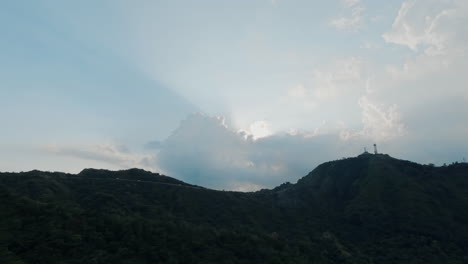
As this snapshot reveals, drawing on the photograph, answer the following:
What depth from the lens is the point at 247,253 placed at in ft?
150

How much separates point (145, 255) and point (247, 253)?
12.7 m

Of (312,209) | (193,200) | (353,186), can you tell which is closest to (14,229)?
(193,200)

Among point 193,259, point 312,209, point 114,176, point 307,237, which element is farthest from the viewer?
point 312,209

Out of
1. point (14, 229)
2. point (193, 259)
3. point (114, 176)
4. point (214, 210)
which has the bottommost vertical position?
point (193, 259)

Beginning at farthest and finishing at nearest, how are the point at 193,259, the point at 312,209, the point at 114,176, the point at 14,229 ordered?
the point at 312,209 < the point at 114,176 < the point at 193,259 < the point at 14,229

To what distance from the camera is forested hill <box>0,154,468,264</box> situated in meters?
39.6

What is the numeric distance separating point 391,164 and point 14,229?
90617 mm

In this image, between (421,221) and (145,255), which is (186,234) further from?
(421,221)

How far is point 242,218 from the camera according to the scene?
72562 mm

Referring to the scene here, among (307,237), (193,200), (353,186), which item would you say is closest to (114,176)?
(193,200)

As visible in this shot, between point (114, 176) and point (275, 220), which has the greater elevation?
point (114, 176)

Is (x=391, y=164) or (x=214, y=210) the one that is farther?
(x=391, y=164)

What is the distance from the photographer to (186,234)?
46969 mm

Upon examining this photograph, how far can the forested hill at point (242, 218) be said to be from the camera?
39.6 m
